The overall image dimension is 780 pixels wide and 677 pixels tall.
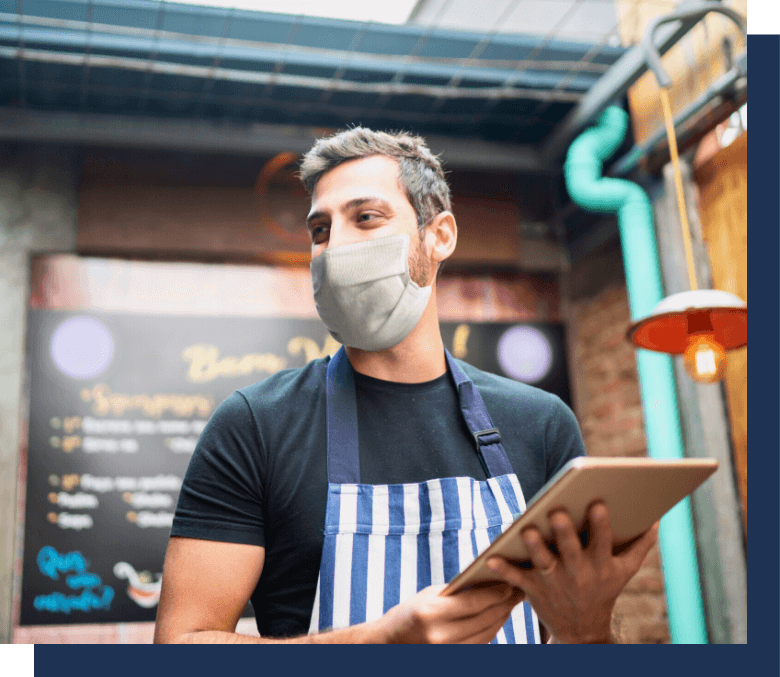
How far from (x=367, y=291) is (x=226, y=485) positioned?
0.45 meters

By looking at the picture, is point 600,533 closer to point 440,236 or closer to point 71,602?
point 440,236

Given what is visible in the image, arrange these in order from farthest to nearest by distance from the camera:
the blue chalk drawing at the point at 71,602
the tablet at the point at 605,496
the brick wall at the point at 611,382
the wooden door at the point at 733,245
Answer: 1. the brick wall at the point at 611,382
2. the blue chalk drawing at the point at 71,602
3. the wooden door at the point at 733,245
4. the tablet at the point at 605,496

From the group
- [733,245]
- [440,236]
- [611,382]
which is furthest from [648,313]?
[440,236]

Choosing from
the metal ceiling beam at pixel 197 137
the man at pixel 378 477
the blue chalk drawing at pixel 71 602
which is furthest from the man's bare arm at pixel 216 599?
the metal ceiling beam at pixel 197 137

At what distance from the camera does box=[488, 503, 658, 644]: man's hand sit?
3.05ft

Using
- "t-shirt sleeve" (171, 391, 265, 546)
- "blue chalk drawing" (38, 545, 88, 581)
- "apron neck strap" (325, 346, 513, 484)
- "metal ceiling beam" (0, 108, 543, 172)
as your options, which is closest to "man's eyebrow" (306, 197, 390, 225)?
"apron neck strap" (325, 346, 513, 484)

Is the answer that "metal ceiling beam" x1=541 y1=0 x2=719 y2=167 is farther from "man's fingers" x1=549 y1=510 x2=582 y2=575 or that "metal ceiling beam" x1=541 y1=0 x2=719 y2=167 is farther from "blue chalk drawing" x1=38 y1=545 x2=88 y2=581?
"blue chalk drawing" x1=38 y1=545 x2=88 y2=581

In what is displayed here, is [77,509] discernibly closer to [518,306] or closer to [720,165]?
[518,306]

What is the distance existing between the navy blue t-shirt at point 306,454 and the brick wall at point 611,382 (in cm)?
212

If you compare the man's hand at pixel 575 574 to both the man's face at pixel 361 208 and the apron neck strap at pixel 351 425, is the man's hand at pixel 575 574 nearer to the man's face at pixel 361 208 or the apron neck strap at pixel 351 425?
the apron neck strap at pixel 351 425

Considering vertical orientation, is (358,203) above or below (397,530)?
above

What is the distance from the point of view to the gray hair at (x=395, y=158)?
1.53 meters

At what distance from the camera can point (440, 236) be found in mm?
1627

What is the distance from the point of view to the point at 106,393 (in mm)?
3314
